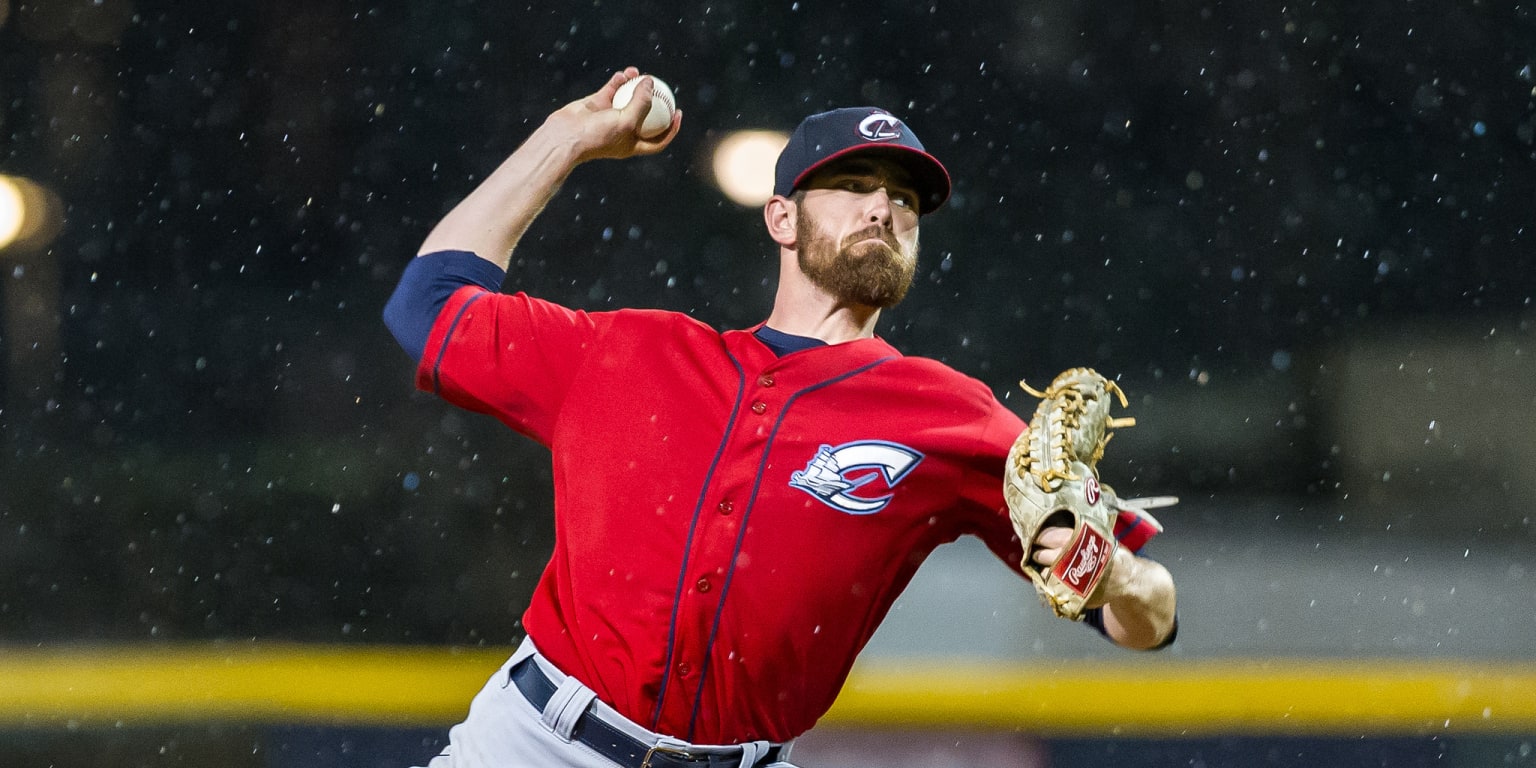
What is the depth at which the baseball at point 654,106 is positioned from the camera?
6.72 feet

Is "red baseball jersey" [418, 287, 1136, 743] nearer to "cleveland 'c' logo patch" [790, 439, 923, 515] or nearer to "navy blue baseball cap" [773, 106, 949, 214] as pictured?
"cleveland 'c' logo patch" [790, 439, 923, 515]

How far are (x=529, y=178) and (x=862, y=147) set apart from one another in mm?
490

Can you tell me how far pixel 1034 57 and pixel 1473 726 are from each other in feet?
17.6

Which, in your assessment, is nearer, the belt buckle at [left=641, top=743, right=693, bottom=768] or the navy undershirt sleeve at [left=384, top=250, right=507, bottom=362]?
the belt buckle at [left=641, top=743, right=693, bottom=768]

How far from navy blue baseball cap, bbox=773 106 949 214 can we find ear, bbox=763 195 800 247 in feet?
0.05

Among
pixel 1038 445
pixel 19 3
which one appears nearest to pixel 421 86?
pixel 19 3

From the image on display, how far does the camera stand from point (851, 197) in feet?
6.66

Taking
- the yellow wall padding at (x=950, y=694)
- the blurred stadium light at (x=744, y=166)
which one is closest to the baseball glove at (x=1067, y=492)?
the yellow wall padding at (x=950, y=694)

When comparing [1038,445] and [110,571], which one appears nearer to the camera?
[1038,445]

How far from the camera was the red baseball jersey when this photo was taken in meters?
1.78

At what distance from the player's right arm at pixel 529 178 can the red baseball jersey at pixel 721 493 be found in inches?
3.7

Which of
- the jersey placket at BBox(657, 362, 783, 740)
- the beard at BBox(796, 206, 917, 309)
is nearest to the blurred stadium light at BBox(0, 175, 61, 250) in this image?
the beard at BBox(796, 206, 917, 309)

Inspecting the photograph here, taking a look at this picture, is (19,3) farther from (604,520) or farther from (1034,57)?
(604,520)

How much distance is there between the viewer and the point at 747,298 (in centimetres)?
685
